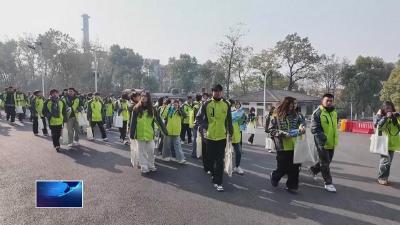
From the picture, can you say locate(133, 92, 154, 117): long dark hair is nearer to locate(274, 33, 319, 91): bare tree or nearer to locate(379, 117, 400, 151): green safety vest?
locate(379, 117, 400, 151): green safety vest

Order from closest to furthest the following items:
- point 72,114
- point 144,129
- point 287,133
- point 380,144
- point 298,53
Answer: point 287,133 < point 380,144 < point 144,129 < point 72,114 < point 298,53

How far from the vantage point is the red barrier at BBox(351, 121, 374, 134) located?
23.1m

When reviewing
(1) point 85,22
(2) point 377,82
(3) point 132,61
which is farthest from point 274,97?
(1) point 85,22

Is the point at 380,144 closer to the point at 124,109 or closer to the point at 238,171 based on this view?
the point at 238,171

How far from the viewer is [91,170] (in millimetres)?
7887

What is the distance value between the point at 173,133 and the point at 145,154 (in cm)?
156

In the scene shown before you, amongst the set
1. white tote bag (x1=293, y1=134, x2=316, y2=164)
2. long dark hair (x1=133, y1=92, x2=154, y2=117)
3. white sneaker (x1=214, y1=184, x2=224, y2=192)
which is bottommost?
white sneaker (x1=214, y1=184, x2=224, y2=192)

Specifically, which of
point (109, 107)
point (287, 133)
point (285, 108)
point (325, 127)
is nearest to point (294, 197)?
point (287, 133)

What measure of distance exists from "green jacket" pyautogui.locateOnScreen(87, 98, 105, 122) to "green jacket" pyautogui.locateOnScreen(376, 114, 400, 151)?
9.04 metres

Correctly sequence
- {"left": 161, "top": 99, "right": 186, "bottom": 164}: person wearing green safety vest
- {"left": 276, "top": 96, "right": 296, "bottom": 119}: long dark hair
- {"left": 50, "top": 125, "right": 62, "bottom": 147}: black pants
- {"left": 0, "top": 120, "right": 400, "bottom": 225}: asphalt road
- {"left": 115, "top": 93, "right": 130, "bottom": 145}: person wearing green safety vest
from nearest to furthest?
{"left": 0, "top": 120, "right": 400, "bottom": 225}: asphalt road
{"left": 276, "top": 96, "right": 296, "bottom": 119}: long dark hair
{"left": 161, "top": 99, "right": 186, "bottom": 164}: person wearing green safety vest
{"left": 50, "top": 125, "right": 62, "bottom": 147}: black pants
{"left": 115, "top": 93, "right": 130, "bottom": 145}: person wearing green safety vest

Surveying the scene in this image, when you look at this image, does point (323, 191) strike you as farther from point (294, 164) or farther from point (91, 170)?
point (91, 170)

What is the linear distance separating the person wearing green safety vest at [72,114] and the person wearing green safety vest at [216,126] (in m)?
6.15

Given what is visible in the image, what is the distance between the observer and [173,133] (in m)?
9.12

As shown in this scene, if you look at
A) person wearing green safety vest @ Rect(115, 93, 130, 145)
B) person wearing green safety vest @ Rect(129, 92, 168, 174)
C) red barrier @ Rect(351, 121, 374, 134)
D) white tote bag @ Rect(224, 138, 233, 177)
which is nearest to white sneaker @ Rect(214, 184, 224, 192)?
white tote bag @ Rect(224, 138, 233, 177)
